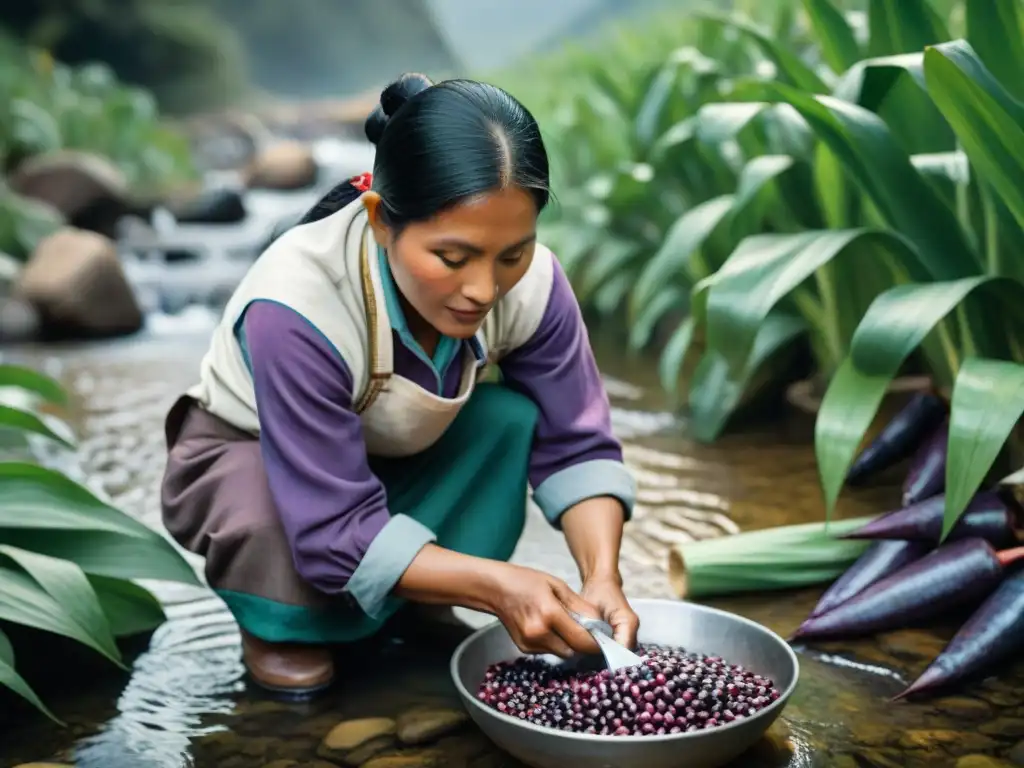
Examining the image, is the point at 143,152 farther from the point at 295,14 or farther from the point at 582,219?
the point at 295,14

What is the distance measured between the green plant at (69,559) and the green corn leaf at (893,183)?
132 centimetres

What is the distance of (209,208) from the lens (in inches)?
332

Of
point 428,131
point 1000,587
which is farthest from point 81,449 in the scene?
point 1000,587

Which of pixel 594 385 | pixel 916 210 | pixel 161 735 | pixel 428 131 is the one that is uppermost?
pixel 428 131

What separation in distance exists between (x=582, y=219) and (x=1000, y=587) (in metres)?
3.05

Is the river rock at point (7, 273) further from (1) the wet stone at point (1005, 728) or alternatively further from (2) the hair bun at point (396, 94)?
(1) the wet stone at point (1005, 728)

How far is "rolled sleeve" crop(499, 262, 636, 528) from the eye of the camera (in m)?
1.85

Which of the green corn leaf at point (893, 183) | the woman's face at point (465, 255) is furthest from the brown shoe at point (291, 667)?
the green corn leaf at point (893, 183)

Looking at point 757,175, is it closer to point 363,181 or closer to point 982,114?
point 982,114

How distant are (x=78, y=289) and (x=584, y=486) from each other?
3.92m

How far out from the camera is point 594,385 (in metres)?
1.92

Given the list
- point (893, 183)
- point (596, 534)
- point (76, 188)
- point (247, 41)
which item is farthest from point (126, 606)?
point (247, 41)

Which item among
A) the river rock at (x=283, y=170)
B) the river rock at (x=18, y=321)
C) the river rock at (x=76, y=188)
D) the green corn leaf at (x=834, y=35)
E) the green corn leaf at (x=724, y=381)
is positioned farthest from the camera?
the river rock at (x=283, y=170)

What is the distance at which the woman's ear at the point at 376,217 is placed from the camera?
1.58 m
